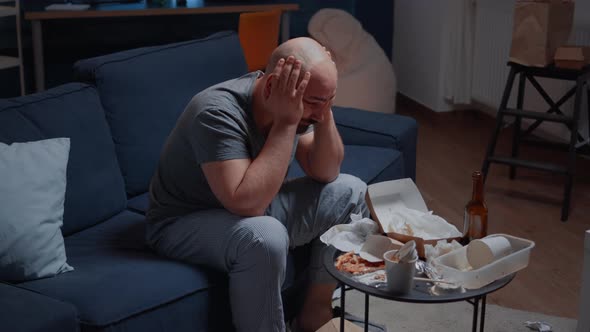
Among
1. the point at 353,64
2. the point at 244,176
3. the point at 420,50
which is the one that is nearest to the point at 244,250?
the point at 244,176

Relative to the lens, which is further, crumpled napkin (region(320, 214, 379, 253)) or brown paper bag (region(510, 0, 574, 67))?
brown paper bag (region(510, 0, 574, 67))

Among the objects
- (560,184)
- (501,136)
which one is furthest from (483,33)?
(560,184)

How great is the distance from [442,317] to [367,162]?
62 cm

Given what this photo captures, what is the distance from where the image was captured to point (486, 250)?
1.71 meters

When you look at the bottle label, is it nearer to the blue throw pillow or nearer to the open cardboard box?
the open cardboard box

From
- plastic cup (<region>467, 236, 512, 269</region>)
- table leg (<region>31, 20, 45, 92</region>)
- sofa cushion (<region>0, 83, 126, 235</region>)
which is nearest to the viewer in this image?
plastic cup (<region>467, 236, 512, 269</region>)

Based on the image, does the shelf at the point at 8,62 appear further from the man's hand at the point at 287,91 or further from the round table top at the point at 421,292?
the round table top at the point at 421,292

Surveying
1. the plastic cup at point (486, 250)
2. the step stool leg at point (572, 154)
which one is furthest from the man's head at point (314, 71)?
the step stool leg at point (572, 154)

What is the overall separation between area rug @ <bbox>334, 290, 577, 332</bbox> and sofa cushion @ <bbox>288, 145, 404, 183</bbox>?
443 millimetres

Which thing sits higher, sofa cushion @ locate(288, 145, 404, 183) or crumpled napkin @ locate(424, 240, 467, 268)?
crumpled napkin @ locate(424, 240, 467, 268)

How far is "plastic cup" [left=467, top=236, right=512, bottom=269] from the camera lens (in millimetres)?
A: 1706

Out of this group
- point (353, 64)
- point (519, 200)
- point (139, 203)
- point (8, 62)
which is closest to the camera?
point (139, 203)

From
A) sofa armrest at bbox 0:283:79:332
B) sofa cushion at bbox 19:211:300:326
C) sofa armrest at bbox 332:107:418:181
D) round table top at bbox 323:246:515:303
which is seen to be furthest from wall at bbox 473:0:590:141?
sofa armrest at bbox 0:283:79:332

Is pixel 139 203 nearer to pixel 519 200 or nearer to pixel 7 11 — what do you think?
pixel 519 200
